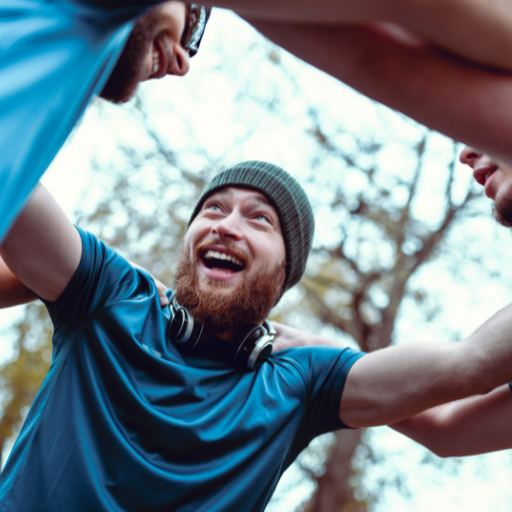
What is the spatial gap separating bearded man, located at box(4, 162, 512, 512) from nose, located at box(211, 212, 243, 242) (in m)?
0.01

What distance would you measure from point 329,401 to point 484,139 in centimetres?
163

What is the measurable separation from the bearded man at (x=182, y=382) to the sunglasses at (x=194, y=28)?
75 centimetres

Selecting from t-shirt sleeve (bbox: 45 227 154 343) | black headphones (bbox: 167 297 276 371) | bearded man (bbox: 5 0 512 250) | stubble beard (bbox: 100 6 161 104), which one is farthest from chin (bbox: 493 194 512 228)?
t-shirt sleeve (bbox: 45 227 154 343)

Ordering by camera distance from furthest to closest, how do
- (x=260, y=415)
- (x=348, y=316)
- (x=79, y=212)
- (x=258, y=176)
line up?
1. (x=348, y=316)
2. (x=79, y=212)
3. (x=258, y=176)
4. (x=260, y=415)

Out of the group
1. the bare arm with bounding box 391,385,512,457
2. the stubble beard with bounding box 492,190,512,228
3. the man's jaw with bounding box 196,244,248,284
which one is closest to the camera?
the stubble beard with bounding box 492,190,512,228

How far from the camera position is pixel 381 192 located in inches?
365

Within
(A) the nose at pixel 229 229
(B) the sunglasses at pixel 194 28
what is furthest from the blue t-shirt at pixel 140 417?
(B) the sunglasses at pixel 194 28

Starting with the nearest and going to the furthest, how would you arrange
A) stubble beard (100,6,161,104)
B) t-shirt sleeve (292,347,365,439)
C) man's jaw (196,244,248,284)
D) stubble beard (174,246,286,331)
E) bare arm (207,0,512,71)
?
bare arm (207,0,512,71) < stubble beard (100,6,161,104) < t-shirt sleeve (292,347,365,439) < stubble beard (174,246,286,331) < man's jaw (196,244,248,284)

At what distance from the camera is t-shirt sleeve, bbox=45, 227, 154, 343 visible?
76.8 inches

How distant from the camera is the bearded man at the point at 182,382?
69.3 inches

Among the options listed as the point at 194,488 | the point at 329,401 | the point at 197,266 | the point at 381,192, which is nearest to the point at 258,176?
the point at 197,266

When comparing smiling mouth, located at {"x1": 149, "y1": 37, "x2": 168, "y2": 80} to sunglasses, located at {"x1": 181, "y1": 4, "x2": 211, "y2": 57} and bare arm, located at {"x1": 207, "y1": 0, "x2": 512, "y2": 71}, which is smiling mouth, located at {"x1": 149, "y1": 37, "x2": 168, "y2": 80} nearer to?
sunglasses, located at {"x1": 181, "y1": 4, "x2": 211, "y2": 57}

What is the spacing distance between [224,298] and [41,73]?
164 centimetres

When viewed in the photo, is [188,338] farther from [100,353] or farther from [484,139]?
[484,139]
